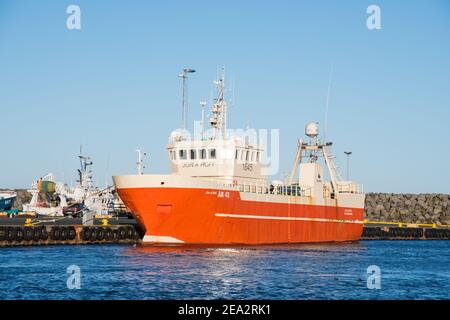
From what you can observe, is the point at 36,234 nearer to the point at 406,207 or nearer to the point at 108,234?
the point at 108,234

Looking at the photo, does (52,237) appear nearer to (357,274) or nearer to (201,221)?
(201,221)

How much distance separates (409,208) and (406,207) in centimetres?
57

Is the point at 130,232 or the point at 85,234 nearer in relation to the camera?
the point at 85,234

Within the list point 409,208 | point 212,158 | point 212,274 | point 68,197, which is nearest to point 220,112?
point 212,158

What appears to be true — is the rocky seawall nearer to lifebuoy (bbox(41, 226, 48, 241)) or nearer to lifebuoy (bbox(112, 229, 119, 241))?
lifebuoy (bbox(112, 229, 119, 241))

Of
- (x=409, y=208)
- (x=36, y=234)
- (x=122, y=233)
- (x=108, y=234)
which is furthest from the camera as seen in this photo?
(x=409, y=208)

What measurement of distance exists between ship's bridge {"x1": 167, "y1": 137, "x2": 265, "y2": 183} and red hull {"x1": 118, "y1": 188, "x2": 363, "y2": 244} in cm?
303

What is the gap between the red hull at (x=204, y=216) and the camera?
51.2 m

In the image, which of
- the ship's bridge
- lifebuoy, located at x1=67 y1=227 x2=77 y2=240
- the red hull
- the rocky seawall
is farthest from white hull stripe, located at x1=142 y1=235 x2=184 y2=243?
the rocky seawall

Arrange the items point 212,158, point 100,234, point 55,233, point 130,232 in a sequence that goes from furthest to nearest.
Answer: point 130,232 < point 100,234 < point 55,233 < point 212,158

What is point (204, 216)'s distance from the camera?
5219 centimetres

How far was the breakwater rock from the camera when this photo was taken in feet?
387

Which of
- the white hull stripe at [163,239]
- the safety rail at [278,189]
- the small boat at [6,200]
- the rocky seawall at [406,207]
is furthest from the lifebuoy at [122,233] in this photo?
the rocky seawall at [406,207]
